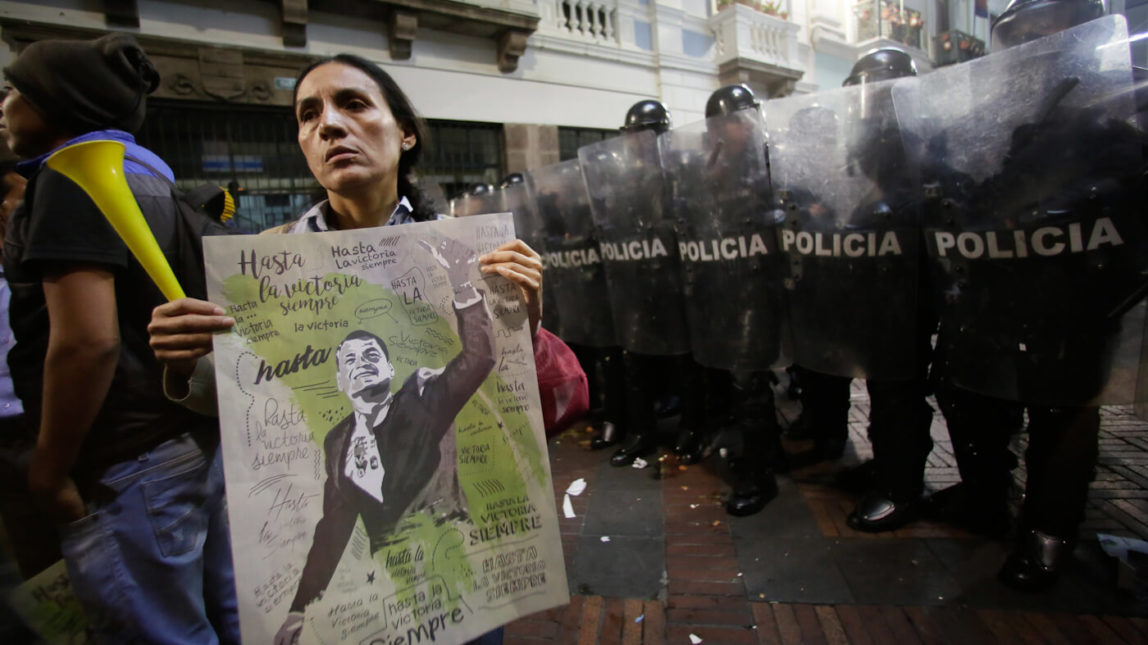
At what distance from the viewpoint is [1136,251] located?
1.62m

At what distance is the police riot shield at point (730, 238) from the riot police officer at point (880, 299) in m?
0.13

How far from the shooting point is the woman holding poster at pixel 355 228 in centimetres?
94

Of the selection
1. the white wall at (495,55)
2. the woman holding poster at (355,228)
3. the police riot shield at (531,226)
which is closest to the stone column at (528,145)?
the white wall at (495,55)

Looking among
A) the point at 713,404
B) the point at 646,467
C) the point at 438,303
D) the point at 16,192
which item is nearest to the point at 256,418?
the point at 438,303

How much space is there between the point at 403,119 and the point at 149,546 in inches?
42.4

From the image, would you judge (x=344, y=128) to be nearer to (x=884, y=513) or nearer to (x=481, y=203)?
(x=884, y=513)

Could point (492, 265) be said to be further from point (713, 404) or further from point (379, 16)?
point (379, 16)

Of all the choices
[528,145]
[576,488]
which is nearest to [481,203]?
[576,488]

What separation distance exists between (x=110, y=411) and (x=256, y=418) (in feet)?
1.37

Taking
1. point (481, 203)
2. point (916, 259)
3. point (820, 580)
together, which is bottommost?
point (820, 580)

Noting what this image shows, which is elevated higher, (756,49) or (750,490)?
(756,49)

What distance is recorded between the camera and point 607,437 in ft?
13.0

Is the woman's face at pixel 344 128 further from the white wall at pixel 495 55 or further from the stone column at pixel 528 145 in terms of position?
the stone column at pixel 528 145

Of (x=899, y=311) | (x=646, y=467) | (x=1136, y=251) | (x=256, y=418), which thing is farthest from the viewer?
(x=646, y=467)
